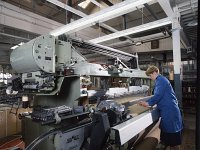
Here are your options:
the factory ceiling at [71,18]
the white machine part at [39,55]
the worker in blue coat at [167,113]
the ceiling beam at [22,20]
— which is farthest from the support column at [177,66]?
the ceiling beam at [22,20]

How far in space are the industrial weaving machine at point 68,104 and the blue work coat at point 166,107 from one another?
236 millimetres

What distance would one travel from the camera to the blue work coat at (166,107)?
102 inches

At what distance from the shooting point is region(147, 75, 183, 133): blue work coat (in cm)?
259

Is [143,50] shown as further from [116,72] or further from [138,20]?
[116,72]

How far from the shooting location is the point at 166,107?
8.65 ft

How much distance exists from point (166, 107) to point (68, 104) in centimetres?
153

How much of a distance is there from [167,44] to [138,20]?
1.48 meters

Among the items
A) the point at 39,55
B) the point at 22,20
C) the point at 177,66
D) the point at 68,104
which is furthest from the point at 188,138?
the point at 22,20

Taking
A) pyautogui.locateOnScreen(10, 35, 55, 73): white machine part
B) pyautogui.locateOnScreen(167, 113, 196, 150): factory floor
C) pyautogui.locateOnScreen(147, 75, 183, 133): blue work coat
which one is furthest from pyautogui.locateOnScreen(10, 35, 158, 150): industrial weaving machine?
pyautogui.locateOnScreen(167, 113, 196, 150): factory floor

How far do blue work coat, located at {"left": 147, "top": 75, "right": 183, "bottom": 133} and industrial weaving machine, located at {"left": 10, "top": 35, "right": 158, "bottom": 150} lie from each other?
0.77ft

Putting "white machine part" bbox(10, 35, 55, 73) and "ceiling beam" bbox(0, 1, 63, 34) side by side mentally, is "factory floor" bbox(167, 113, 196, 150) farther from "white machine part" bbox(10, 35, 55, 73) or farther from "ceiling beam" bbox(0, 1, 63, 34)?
"ceiling beam" bbox(0, 1, 63, 34)

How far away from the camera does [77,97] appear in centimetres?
204

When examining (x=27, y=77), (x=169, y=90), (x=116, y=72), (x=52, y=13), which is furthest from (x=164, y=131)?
(x=52, y=13)

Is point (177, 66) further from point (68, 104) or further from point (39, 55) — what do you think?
point (39, 55)
